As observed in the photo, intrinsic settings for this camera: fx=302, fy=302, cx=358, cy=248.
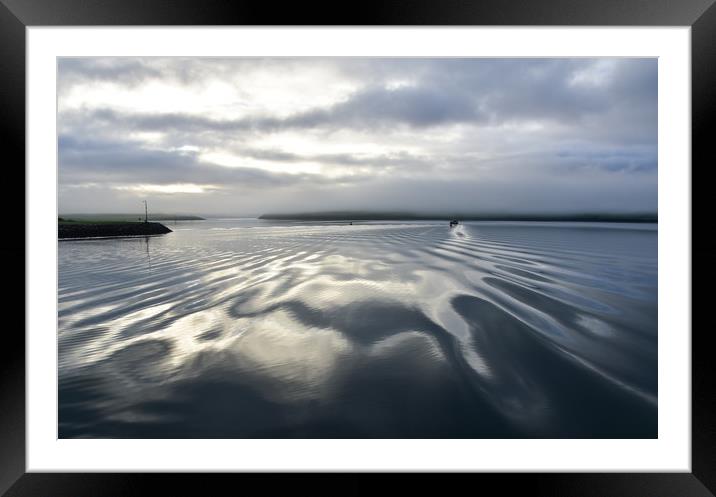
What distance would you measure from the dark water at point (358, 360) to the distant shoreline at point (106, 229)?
18445 millimetres

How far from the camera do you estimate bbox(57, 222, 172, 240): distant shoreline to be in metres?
19.3

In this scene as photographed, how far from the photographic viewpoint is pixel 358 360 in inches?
113

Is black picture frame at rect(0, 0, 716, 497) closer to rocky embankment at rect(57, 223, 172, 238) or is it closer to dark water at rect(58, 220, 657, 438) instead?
dark water at rect(58, 220, 657, 438)

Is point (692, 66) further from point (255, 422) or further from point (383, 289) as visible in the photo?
point (383, 289)

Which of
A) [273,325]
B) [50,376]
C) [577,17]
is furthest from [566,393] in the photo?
[50,376]

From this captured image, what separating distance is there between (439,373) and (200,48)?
9.43ft

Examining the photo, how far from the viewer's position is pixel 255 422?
2021 millimetres

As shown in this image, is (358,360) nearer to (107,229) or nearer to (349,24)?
(349,24)

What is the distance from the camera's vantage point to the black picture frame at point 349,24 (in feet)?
4.63

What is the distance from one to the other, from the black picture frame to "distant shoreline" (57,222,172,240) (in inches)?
933

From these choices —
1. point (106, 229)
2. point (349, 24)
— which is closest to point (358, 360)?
point (349, 24)

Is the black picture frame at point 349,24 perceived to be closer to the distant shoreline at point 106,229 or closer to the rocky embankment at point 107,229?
the distant shoreline at point 106,229

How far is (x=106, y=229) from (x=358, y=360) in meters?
25.0

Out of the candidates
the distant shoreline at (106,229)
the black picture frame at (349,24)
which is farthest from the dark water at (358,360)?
the distant shoreline at (106,229)
